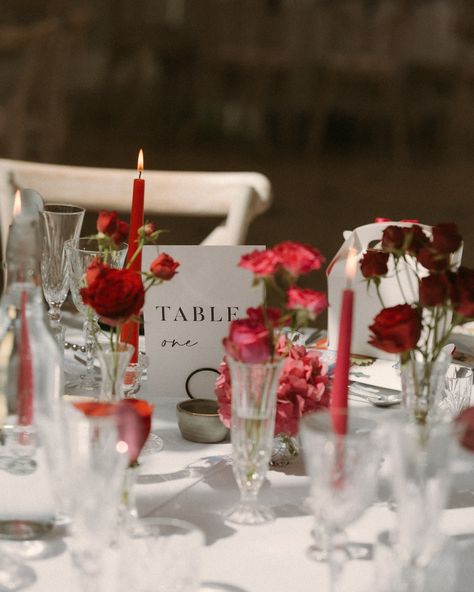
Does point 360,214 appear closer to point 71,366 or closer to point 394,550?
point 71,366

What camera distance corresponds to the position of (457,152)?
8328 mm

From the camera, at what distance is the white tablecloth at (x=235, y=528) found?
1035 mm

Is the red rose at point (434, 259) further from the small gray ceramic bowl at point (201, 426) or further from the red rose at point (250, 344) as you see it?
the small gray ceramic bowl at point (201, 426)

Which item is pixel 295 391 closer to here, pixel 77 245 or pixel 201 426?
pixel 201 426

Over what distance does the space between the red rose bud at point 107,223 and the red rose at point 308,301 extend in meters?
0.30

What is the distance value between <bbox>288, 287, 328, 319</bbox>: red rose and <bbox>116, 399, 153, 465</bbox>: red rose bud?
19 cm

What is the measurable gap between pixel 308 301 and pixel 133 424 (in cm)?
25

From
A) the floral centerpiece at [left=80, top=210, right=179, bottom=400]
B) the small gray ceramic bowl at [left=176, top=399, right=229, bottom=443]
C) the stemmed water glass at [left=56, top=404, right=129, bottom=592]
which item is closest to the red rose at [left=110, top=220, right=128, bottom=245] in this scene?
the floral centerpiece at [left=80, top=210, right=179, bottom=400]

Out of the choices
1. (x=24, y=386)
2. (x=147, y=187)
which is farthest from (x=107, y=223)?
(x=147, y=187)

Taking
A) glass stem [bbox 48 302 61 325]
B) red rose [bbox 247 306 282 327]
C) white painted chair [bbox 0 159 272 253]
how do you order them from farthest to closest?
white painted chair [bbox 0 159 272 253]
glass stem [bbox 48 302 61 325]
red rose [bbox 247 306 282 327]

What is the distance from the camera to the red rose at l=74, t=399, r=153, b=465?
0.90 m

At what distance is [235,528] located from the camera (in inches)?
45.2

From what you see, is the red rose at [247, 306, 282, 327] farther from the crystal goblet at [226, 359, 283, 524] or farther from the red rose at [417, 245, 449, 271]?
the red rose at [417, 245, 449, 271]

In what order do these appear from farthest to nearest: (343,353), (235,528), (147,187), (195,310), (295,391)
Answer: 1. (147,187)
2. (195,310)
3. (295,391)
4. (235,528)
5. (343,353)
